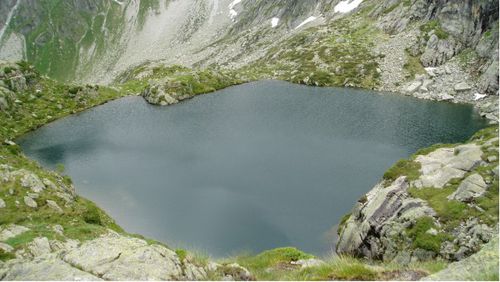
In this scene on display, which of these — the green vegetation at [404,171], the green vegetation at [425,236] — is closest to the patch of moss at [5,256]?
the green vegetation at [425,236]

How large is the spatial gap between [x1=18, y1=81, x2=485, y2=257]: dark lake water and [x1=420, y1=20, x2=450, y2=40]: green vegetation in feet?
110

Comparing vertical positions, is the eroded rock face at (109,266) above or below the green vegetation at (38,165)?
above

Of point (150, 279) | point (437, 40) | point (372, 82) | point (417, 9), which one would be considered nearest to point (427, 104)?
point (372, 82)

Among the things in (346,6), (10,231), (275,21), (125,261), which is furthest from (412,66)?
(125,261)

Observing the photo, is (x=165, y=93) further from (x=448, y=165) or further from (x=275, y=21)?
(x=275, y=21)

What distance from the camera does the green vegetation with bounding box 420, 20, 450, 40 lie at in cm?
12590

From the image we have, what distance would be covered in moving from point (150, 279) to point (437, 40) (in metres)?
127

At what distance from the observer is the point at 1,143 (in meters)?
64.6

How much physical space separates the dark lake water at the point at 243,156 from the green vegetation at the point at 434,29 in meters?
33.6

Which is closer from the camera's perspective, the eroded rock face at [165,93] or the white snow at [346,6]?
the eroded rock face at [165,93]

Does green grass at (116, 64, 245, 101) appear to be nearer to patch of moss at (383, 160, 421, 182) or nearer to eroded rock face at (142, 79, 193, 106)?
eroded rock face at (142, 79, 193, 106)

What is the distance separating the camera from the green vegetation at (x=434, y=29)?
4957 inches

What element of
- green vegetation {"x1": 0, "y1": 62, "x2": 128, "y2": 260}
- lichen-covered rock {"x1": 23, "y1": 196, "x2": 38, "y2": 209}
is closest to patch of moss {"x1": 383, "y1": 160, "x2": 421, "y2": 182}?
green vegetation {"x1": 0, "y1": 62, "x2": 128, "y2": 260}

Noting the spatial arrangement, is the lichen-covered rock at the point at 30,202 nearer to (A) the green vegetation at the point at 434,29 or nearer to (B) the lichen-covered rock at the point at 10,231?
(B) the lichen-covered rock at the point at 10,231
